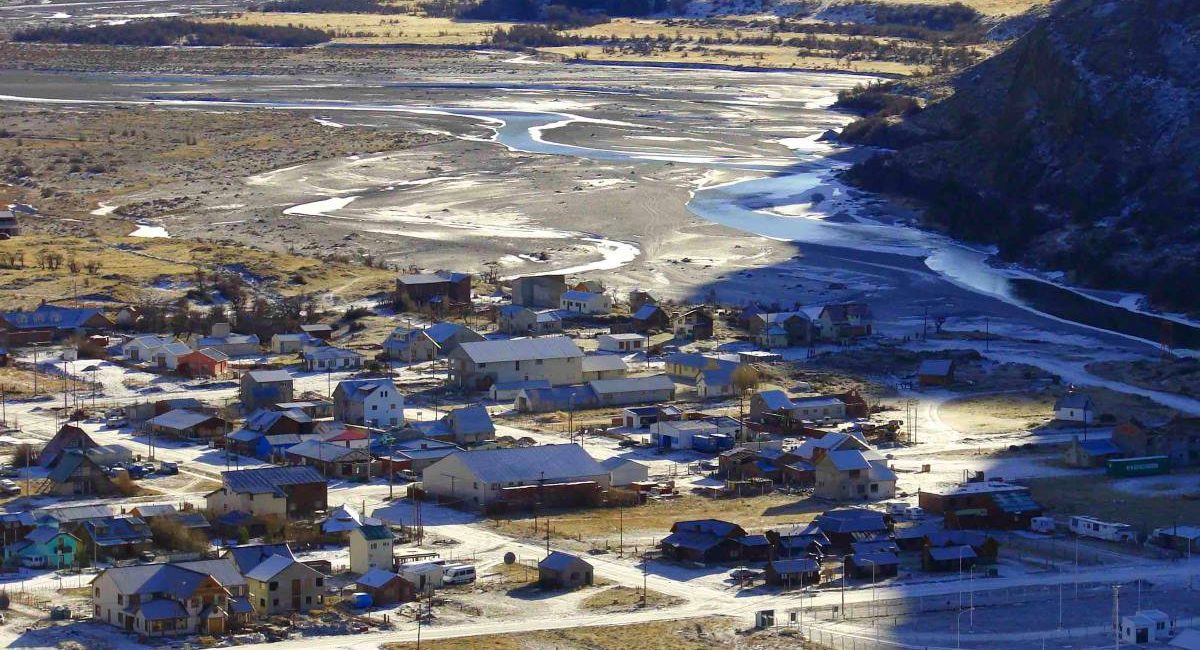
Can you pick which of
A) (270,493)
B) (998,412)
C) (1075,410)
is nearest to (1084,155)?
(998,412)

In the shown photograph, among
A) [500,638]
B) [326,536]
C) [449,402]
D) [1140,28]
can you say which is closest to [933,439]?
[449,402]

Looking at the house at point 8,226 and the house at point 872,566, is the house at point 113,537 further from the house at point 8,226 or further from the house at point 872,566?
the house at point 8,226

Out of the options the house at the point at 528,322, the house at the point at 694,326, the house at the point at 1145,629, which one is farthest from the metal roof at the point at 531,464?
the house at the point at 694,326

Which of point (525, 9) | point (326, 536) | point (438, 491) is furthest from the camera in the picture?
point (525, 9)

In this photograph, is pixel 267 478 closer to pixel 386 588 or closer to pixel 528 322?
pixel 386 588

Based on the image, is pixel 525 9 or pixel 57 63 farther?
pixel 525 9

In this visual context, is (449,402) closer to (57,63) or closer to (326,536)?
(326,536)

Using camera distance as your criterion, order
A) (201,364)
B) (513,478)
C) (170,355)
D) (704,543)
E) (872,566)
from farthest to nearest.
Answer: (170,355)
(201,364)
(513,478)
(704,543)
(872,566)
